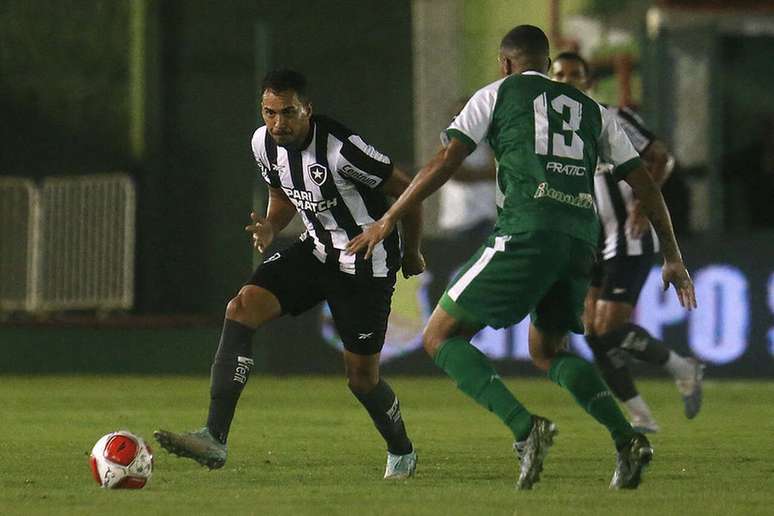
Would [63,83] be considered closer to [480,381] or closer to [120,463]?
[120,463]

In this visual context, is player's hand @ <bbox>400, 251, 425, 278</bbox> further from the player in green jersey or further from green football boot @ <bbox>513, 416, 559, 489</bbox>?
green football boot @ <bbox>513, 416, 559, 489</bbox>

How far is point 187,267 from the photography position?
61.3 feet

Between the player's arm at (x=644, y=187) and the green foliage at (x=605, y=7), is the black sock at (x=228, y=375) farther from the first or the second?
the green foliage at (x=605, y=7)

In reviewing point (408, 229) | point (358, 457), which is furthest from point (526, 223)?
point (358, 457)

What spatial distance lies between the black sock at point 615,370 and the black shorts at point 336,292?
3.08 m

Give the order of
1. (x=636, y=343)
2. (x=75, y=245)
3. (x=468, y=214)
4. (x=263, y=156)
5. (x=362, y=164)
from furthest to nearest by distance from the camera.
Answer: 1. (x=75, y=245)
2. (x=468, y=214)
3. (x=636, y=343)
4. (x=263, y=156)
5. (x=362, y=164)

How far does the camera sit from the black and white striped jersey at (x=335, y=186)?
7.92 meters

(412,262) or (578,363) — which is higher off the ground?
(412,262)

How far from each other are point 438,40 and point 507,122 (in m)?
11.0

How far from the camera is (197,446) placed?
24.6 feet

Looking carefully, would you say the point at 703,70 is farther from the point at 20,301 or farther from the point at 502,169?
the point at 502,169

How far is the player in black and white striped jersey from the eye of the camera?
25.7 feet

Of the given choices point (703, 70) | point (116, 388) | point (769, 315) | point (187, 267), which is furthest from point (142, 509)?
point (187, 267)

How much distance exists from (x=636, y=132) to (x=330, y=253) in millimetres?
3268
